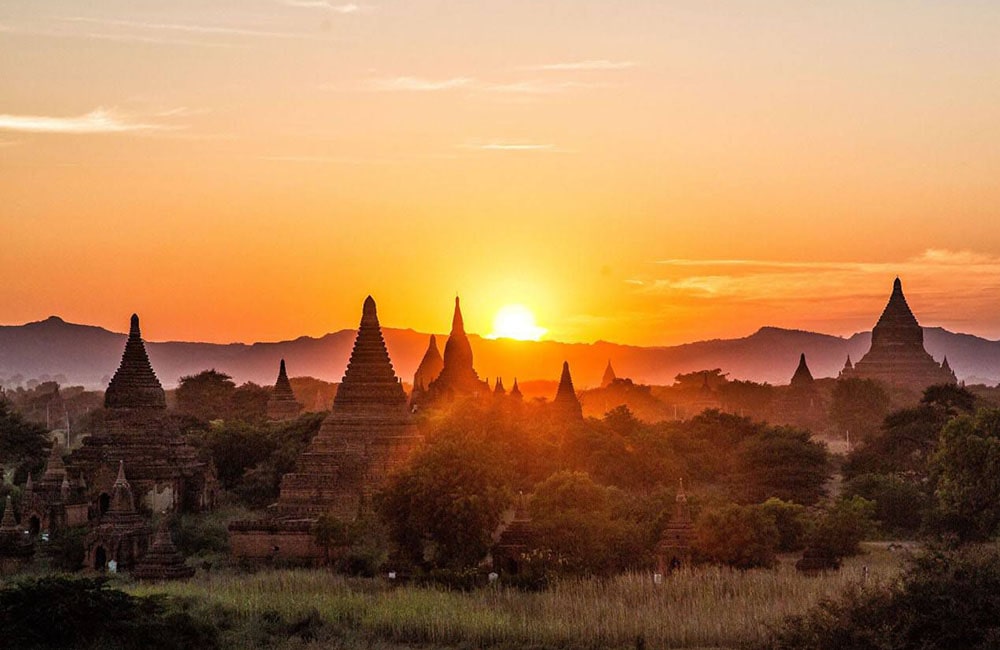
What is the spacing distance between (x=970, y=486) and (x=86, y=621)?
78.1 feet

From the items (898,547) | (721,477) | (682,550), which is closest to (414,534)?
(682,550)

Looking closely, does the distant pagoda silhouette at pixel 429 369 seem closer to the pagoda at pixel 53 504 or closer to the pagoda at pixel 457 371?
the pagoda at pixel 457 371

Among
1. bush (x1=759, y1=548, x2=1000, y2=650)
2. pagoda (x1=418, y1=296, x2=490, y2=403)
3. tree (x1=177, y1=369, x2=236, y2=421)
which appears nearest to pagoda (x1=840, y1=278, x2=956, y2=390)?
pagoda (x1=418, y1=296, x2=490, y2=403)

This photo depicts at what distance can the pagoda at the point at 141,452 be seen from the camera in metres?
44.2

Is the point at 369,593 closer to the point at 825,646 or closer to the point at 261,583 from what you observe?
the point at 261,583

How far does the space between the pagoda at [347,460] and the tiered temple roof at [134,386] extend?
5.35 m

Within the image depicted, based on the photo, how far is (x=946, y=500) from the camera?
4097 cm

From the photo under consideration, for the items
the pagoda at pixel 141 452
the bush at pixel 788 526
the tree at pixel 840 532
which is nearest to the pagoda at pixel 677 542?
the tree at pixel 840 532

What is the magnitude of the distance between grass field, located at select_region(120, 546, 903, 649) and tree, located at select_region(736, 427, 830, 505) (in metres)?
16.8

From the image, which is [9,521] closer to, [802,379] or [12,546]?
[12,546]

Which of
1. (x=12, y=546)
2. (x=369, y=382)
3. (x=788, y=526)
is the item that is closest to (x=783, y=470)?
(x=788, y=526)

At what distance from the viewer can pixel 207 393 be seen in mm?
90500

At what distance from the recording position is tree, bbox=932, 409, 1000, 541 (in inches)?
1590

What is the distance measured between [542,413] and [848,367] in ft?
218
